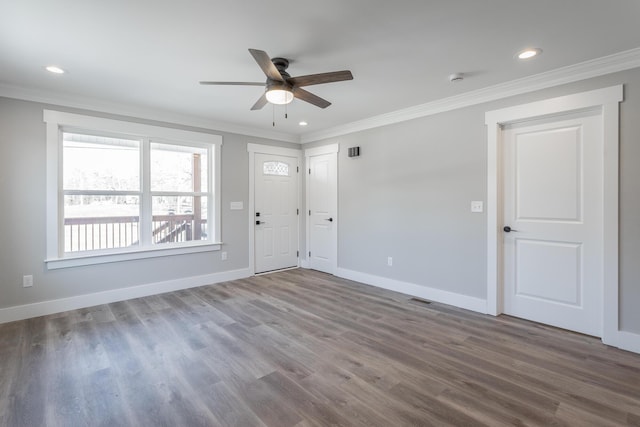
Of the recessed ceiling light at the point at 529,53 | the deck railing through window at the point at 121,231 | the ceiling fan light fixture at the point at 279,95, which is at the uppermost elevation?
the recessed ceiling light at the point at 529,53

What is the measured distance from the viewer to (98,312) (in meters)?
3.54

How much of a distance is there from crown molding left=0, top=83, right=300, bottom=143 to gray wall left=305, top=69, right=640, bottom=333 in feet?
5.48

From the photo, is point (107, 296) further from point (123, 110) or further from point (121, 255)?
point (123, 110)

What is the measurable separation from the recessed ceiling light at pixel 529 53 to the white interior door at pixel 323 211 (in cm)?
299

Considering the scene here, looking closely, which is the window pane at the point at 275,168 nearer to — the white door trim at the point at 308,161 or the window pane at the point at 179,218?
the white door trim at the point at 308,161

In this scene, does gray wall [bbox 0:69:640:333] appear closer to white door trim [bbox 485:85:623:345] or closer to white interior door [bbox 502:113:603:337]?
white door trim [bbox 485:85:623:345]

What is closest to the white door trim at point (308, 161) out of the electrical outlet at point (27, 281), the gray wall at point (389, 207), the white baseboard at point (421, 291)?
the gray wall at point (389, 207)

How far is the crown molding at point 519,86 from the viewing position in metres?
2.60

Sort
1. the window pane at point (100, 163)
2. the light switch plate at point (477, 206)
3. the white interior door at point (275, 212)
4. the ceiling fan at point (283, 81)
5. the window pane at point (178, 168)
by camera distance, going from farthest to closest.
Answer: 1. the white interior door at point (275, 212)
2. the window pane at point (178, 168)
3. the window pane at point (100, 163)
4. the light switch plate at point (477, 206)
5. the ceiling fan at point (283, 81)

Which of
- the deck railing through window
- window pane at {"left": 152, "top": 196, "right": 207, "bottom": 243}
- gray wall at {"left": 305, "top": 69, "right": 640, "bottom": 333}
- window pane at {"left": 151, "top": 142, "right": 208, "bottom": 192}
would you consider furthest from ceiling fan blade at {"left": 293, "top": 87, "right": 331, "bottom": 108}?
the deck railing through window

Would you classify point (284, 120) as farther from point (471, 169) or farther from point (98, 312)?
point (98, 312)

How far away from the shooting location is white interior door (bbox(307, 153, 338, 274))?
527cm

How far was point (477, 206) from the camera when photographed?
353 cm

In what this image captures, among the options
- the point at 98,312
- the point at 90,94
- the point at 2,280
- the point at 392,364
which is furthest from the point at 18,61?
the point at 392,364
